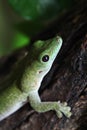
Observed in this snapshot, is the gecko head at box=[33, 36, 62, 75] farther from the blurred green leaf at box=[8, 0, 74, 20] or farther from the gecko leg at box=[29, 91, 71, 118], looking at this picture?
the blurred green leaf at box=[8, 0, 74, 20]

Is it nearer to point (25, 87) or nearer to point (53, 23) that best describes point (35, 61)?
point (25, 87)

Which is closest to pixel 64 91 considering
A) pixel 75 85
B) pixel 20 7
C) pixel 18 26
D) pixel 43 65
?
pixel 75 85

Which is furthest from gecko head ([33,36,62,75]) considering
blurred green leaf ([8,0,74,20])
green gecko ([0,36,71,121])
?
Answer: blurred green leaf ([8,0,74,20])

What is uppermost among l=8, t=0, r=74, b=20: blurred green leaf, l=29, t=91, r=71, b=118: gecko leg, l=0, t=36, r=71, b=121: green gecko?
l=8, t=0, r=74, b=20: blurred green leaf

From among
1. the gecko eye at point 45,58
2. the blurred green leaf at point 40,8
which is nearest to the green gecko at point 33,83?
the gecko eye at point 45,58

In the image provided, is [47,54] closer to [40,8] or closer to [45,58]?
[45,58]

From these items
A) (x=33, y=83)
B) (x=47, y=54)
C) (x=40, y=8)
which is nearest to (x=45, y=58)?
(x=47, y=54)

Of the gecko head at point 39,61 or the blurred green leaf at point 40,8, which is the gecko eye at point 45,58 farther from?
the blurred green leaf at point 40,8
